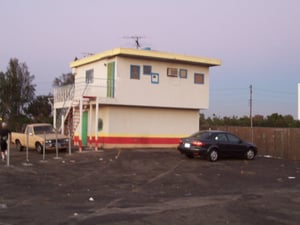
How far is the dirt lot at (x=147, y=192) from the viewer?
33.1ft

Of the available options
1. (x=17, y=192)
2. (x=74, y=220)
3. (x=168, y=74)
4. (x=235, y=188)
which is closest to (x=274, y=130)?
(x=168, y=74)

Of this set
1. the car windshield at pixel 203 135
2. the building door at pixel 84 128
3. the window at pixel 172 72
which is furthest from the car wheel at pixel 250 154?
the building door at pixel 84 128

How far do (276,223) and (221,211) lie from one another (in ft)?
4.97

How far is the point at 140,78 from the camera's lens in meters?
30.7

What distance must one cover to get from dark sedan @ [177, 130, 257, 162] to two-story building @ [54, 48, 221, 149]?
7.03m

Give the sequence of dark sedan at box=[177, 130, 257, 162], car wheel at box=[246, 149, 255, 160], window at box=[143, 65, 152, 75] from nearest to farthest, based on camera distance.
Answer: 1. dark sedan at box=[177, 130, 257, 162]
2. car wheel at box=[246, 149, 255, 160]
3. window at box=[143, 65, 152, 75]

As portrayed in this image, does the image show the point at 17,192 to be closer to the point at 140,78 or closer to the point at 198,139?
the point at 198,139

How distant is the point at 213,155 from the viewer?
23328 millimetres

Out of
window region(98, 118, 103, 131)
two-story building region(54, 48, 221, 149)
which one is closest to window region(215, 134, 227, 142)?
two-story building region(54, 48, 221, 149)

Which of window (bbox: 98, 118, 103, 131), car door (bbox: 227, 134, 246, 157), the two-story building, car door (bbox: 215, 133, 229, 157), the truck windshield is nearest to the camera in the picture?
car door (bbox: 215, 133, 229, 157)

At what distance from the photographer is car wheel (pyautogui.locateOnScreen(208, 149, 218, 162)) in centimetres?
2320

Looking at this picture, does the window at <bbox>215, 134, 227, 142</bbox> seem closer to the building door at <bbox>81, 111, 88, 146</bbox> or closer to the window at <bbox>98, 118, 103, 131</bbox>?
the window at <bbox>98, 118, 103, 131</bbox>

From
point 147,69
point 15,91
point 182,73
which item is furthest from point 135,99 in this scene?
point 15,91

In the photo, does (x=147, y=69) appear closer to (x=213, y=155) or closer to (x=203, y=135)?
(x=203, y=135)
